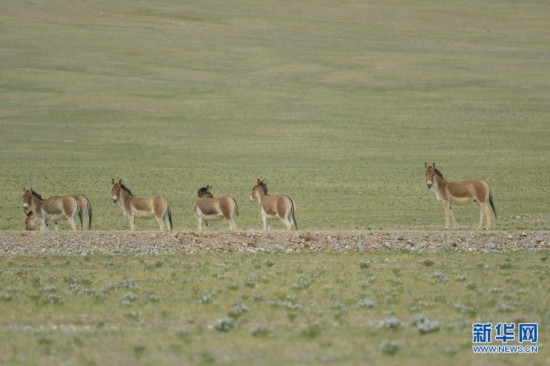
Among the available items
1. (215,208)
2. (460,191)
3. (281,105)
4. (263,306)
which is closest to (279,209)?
(215,208)

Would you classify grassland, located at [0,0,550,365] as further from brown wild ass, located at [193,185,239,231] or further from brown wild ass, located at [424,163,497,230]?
brown wild ass, located at [193,185,239,231]

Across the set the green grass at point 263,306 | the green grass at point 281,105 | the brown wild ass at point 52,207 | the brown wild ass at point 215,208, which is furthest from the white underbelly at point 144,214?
the green grass at point 263,306

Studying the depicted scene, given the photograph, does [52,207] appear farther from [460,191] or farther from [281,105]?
[281,105]

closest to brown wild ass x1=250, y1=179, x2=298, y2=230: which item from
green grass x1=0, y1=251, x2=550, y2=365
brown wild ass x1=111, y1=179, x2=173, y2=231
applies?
brown wild ass x1=111, y1=179, x2=173, y2=231

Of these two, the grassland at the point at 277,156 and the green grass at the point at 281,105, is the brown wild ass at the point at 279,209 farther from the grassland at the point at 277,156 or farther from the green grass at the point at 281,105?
the green grass at the point at 281,105

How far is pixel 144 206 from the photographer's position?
999 inches

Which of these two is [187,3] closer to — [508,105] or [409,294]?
[508,105]

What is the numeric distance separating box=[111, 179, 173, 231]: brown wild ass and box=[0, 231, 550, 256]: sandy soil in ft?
9.20

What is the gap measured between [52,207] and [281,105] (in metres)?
44.3

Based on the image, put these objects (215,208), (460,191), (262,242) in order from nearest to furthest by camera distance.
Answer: (262,242) < (215,208) < (460,191)

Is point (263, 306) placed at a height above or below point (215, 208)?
below

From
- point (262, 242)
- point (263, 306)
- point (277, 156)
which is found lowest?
point (263, 306)

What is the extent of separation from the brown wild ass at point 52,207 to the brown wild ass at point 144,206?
1.05 metres

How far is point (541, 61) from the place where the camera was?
85312 millimetres
